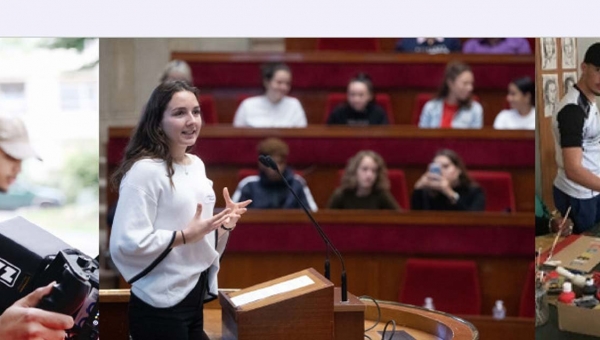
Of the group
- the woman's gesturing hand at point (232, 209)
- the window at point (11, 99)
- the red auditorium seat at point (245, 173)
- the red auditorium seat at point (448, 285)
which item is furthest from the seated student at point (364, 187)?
the window at point (11, 99)

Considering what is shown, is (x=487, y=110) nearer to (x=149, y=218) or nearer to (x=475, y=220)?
(x=475, y=220)

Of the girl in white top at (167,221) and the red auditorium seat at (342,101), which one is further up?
the red auditorium seat at (342,101)

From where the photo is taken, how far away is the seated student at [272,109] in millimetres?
3574

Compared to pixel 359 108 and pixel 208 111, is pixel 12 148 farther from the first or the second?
pixel 359 108

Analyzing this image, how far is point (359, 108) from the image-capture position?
160 inches

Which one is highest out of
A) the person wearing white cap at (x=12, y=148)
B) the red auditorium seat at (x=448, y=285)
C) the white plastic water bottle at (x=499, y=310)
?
the person wearing white cap at (x=12, y=148)

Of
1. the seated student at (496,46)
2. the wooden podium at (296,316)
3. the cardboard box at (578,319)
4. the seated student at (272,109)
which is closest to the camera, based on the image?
the wooden podium at (296,316)

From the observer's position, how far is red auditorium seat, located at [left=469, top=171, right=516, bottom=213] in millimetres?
3906

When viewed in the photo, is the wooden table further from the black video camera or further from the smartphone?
the smartphone

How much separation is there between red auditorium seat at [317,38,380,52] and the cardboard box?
228cm

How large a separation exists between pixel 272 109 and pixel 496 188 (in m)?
0.88

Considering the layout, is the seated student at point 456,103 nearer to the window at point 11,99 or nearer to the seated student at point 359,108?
the seated student at point 359,108

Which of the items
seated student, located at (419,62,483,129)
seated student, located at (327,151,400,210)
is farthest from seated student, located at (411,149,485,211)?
seated student, located at (419,62,483,129)

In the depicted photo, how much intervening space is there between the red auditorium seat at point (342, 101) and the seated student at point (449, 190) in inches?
22.9
